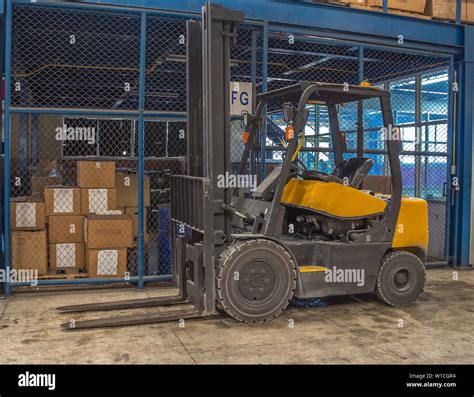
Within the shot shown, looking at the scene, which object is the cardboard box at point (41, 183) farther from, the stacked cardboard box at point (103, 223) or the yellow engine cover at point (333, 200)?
the yellow engine cover at point (333, 200)

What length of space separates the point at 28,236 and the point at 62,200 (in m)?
0.65

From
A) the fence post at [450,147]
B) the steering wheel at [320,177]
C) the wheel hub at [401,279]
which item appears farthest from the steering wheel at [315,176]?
the fence post at [450,147]

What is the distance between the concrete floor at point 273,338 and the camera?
4.38 metres

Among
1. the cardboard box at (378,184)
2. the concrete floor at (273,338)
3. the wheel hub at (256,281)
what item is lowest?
the concrete floor at (273,338)

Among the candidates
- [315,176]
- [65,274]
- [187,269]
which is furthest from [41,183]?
[315,176]

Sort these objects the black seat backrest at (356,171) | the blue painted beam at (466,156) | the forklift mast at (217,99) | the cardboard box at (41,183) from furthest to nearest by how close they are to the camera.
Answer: the blue painted beam at (466,156)
the cardboard box at (41,183)
the black seat backrest at (356,171)
the forklift mast at (217,99)

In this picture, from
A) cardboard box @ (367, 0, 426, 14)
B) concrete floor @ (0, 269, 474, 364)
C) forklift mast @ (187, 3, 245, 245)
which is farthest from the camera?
cardboard box @ (367, 0, 426, 14)

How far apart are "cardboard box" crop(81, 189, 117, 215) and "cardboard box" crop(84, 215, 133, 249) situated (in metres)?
0.14

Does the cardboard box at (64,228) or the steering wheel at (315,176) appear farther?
the cardboard box at (64,228)

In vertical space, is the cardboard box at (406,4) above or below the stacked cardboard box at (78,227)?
above

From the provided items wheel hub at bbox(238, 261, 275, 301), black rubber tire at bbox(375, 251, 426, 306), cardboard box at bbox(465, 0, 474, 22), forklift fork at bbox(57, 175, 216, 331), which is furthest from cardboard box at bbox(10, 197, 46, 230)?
cardboard box at bbox(465, 0, 474, 22)

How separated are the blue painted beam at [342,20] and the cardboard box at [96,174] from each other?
2100mm

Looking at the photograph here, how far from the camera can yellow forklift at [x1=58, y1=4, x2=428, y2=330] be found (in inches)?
203

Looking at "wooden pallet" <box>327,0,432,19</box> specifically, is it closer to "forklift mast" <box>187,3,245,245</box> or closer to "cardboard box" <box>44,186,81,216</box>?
"forklift mast" <box>187,3,245,245</box>
